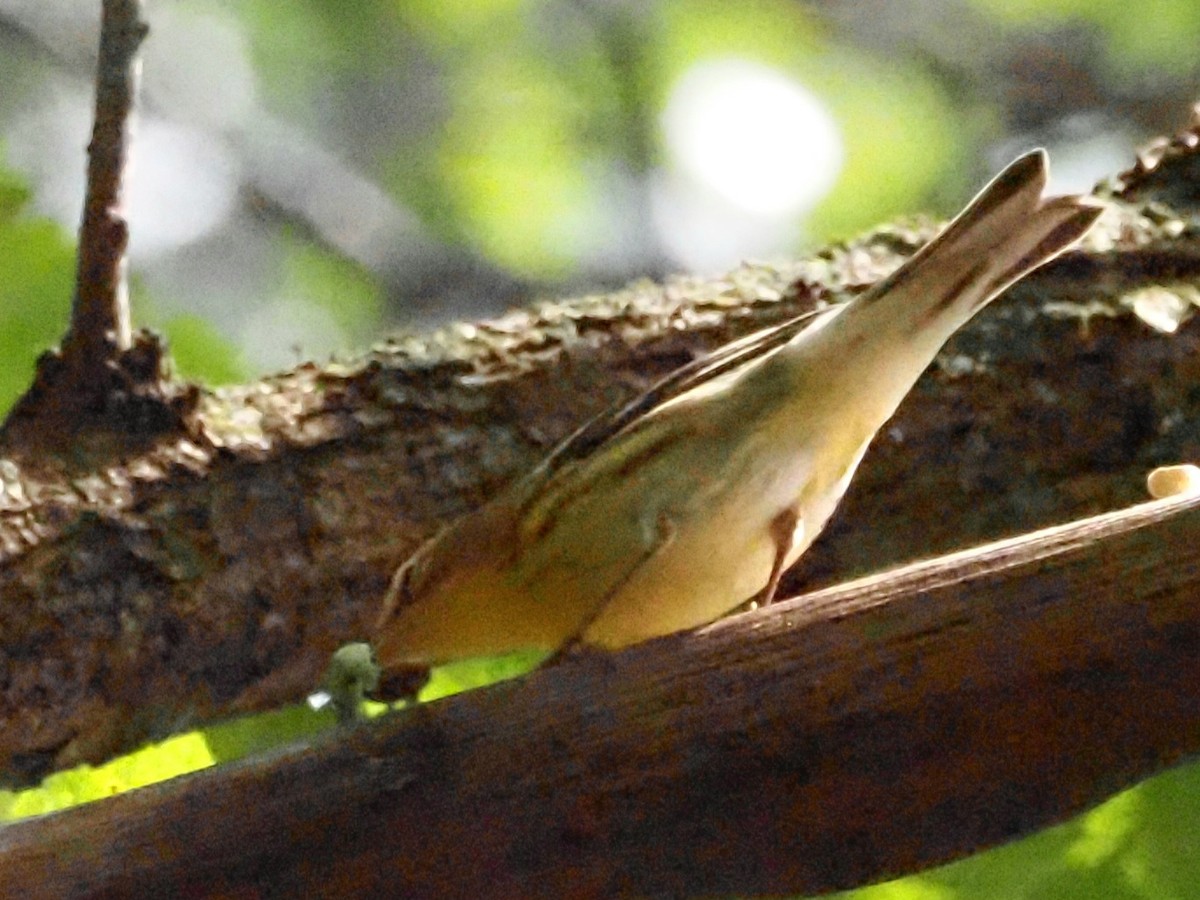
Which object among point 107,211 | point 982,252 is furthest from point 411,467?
point 982,252

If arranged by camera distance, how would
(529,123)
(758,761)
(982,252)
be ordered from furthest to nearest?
1. (529,123)
2. (982,252)
3. (758,761)

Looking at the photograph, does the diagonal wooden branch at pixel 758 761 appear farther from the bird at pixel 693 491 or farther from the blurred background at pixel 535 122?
the blurred background at pixel 535 122

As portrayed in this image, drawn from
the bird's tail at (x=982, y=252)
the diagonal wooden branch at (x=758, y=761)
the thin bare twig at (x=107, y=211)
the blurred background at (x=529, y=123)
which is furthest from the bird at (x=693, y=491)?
the blurred background at (x=529, y=123)

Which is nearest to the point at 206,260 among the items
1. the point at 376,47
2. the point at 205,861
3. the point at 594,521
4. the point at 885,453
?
the point at 376,47

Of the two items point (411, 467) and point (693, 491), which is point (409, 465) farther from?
point (693, 491)

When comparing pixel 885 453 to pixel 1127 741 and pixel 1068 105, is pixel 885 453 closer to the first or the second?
pixel 1127 741
